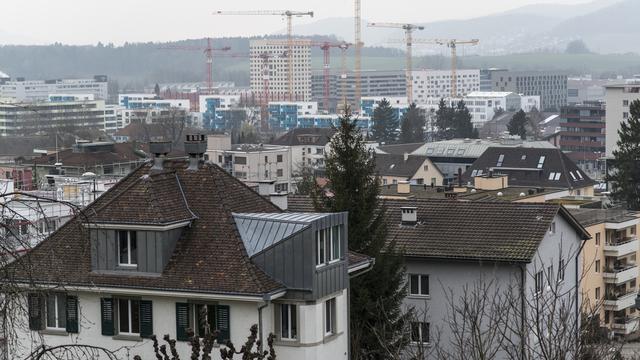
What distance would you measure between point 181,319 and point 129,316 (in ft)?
2.33

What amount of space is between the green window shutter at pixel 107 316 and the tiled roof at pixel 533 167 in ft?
164

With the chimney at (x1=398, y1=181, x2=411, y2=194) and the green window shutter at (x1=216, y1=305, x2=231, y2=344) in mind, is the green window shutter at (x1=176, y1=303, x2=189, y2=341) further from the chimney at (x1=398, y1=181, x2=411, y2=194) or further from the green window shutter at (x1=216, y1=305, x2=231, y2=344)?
the chimney at (x1=398, y1=181, x2=411, y2=194)

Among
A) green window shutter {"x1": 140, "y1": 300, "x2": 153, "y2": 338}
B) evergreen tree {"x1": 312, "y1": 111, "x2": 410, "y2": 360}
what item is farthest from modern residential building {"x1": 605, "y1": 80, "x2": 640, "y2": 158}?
green window shutter {"x1": 140, "y1": 300, "x2": 153, "y2": 338}

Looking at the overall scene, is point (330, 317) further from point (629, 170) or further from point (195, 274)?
point (629, 170)

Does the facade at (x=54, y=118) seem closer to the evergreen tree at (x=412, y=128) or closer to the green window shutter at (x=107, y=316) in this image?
the evergreen tree at (x=412, y=128)

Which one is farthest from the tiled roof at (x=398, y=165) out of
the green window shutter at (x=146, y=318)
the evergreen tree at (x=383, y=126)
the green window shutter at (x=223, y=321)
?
the green window shutter at (x=223, y=321)

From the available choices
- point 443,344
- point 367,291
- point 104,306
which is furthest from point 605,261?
point 104,306

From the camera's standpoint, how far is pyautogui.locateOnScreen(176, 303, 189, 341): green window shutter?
52.6 feet

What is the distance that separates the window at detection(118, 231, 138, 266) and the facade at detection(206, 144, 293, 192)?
2443 inches

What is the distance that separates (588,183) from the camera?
66.8 m

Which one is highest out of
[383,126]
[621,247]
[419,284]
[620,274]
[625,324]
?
[419,284]

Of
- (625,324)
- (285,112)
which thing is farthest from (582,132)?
(625,324)

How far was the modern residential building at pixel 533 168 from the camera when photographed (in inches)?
2598

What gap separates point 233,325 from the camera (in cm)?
1573
